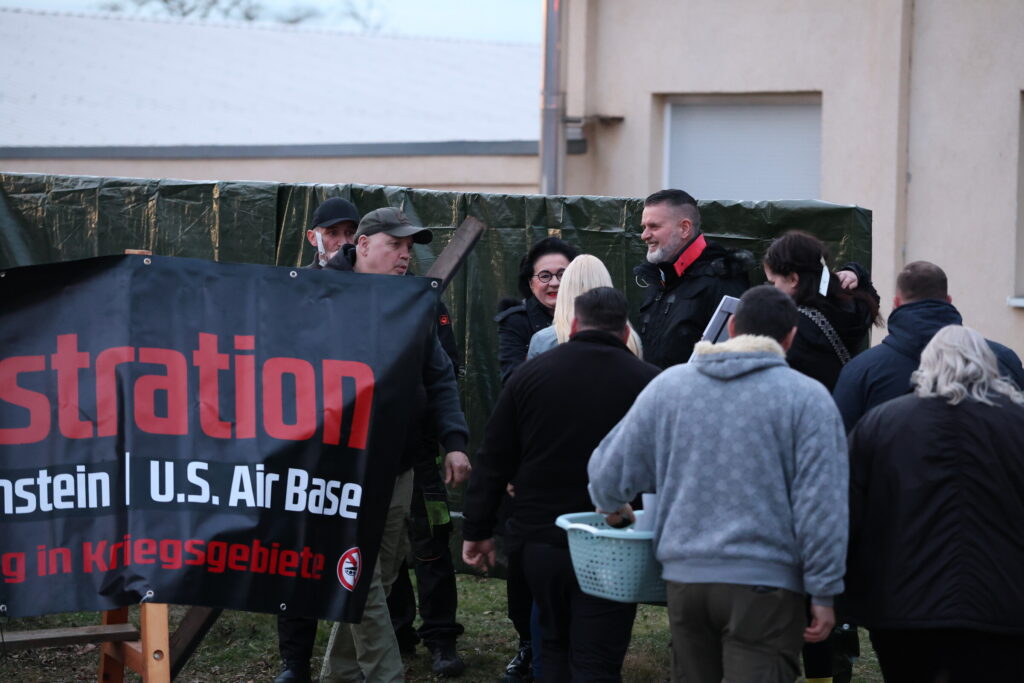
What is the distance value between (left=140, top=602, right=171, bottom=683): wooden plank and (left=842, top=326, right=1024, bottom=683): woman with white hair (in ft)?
8.16

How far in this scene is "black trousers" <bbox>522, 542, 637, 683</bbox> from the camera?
4.78 m

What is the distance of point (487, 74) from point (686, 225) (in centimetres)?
1647

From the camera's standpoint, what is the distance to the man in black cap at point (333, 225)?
265 inches

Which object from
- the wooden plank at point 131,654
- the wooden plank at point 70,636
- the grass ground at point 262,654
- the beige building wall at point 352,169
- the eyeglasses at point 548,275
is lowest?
the grass ground at point 262,654

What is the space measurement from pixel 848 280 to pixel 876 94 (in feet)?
20.6

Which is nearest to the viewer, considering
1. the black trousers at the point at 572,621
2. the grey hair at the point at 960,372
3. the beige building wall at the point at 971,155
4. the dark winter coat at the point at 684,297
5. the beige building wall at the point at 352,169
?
the grey hair at the point at 960,372

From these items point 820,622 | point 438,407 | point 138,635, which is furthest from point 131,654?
point 820,622

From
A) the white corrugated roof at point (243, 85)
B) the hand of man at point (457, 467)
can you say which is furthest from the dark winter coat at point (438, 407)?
the white corrugated roof at point (243, 85)

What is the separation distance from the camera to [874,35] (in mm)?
11234

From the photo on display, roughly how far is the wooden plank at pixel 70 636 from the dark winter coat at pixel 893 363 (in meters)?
3.04

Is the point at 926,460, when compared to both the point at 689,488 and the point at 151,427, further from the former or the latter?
the point at 151,427

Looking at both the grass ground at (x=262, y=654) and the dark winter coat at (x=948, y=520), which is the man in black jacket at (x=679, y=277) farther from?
the grass ground at (x=262, y=654)

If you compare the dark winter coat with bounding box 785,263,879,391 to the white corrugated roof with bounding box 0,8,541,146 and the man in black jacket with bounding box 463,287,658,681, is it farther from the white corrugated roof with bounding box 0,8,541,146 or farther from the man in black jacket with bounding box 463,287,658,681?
the white corrugated roof with bounding box 0,8,541,146

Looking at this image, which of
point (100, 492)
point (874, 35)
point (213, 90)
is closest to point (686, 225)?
point (100, 492)
